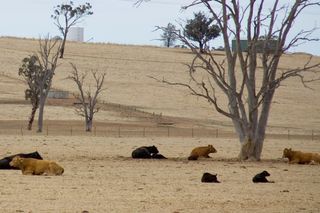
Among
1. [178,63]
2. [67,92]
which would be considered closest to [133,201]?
[67,92]

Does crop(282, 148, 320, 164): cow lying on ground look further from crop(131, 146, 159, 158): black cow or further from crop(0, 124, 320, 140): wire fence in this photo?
crop(0, 124, 320, 140): wire fence

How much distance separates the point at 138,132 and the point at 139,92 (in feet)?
97.7

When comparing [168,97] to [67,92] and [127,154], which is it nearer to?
[67,92]

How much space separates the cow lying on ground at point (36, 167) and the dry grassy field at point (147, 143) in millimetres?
510

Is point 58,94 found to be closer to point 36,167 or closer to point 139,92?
point 139,92

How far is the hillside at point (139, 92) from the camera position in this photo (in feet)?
197

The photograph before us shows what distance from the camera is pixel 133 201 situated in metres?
14.5

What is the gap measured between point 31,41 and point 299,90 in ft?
152

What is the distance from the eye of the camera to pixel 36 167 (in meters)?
19.7

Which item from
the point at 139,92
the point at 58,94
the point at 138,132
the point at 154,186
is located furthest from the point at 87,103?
the point at 154,186

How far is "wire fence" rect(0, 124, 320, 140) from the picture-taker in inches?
1763

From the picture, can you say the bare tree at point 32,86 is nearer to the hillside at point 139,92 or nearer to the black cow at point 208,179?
the hillside at point 139,92

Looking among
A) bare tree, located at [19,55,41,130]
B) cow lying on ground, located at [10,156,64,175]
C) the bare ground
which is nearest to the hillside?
bare tree, located at [19,55,41,130]

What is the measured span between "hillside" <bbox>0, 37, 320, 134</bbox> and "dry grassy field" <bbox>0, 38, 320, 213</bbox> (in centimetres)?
11
